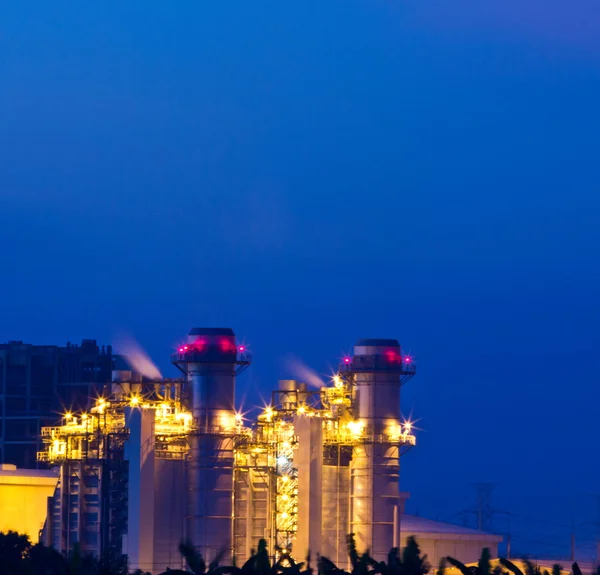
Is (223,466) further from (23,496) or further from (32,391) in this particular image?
(32,391)

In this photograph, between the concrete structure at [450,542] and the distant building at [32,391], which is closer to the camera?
A: the concrete structure at [450,542]

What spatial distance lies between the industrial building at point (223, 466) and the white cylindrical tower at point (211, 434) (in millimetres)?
56

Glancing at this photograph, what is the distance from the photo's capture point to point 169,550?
88.4 m

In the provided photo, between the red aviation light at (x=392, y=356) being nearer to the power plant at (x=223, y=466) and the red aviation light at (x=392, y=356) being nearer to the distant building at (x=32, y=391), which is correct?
the power plant at (x=223, y=466)

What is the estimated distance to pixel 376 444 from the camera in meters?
93.1

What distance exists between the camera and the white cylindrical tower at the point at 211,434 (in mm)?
89375

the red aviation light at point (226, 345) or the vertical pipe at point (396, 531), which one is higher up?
the red aviation light at point (226, 345)

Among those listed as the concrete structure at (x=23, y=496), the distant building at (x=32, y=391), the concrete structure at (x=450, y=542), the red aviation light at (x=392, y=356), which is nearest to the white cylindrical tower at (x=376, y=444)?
the red aviation light at (x=392, y=356)

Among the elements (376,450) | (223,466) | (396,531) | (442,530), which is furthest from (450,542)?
(223,466)

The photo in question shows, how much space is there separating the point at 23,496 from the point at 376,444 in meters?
21.2

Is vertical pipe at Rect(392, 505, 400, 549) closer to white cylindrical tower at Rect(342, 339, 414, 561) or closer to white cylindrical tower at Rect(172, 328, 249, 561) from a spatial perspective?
white cylindrical tower at Rect(342, 339, 414, 561)

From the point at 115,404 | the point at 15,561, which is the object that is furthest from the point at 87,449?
the point at 15,561

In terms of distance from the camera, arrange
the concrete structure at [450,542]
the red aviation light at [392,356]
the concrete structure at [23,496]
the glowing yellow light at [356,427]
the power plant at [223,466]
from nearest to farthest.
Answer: the power plant at [223,466], the glowing yellow light at [356,427], the red aviation light at [392,356], the concrete structure at [23,496], the concrete structure at [450,542]

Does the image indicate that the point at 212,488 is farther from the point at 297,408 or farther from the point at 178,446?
the point at 297,408
